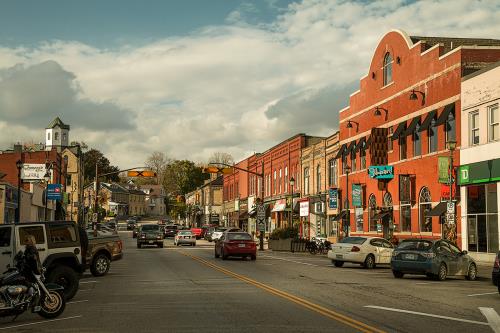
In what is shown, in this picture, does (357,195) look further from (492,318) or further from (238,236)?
(492,318)

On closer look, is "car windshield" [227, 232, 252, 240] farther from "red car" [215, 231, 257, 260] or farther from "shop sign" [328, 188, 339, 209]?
"shop sign" [328, 188, 339, 209]

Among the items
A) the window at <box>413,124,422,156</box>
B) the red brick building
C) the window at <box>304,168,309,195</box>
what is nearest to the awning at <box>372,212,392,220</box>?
the red brick building

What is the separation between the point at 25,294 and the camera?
1200cm

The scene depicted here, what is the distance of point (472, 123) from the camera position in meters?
34.4

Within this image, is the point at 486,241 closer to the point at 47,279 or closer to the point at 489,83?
the point at 489,83

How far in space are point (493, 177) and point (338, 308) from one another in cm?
2107

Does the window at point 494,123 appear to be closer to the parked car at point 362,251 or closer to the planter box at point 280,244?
the parked car at point 362,251

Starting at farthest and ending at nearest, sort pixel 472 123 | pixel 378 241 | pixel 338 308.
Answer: pixel 472 123 < pixel 378 241 < pixel 338 308

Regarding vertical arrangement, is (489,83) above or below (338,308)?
above

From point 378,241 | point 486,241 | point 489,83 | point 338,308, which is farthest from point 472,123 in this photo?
point 338,308

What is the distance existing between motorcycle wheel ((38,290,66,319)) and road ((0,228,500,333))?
0.18 metres

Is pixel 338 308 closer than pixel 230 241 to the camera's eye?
Yes

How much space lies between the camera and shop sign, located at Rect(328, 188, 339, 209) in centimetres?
5203

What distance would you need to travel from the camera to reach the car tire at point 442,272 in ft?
73.7
